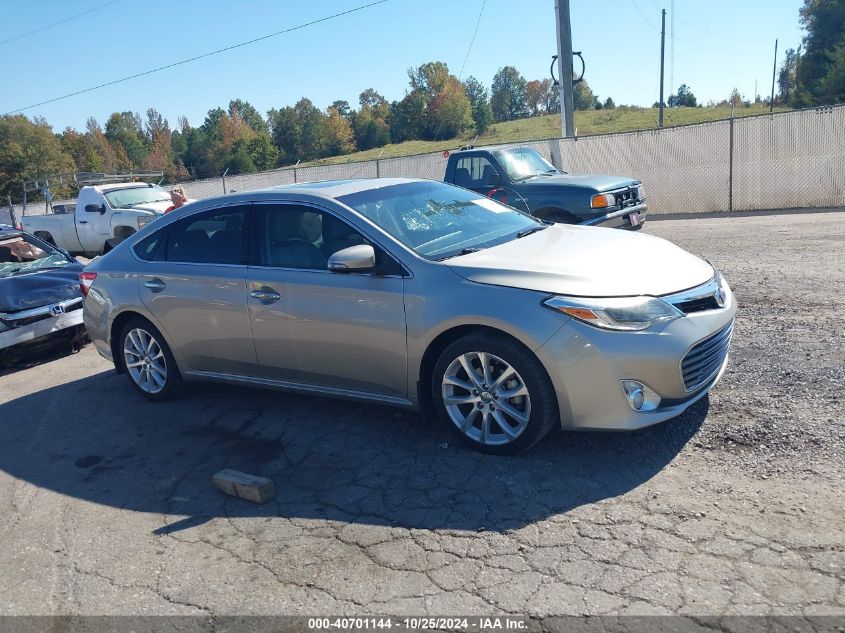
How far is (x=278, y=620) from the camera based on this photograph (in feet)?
10.2

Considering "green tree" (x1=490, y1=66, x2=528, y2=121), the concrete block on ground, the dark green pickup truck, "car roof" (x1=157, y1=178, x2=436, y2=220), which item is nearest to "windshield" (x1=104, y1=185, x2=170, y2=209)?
the dark green pickup truck

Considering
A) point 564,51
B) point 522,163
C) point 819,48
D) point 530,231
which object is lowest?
point 530,231

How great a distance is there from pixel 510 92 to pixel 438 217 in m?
118

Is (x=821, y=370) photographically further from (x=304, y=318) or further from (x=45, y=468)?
(x=45, y=468)

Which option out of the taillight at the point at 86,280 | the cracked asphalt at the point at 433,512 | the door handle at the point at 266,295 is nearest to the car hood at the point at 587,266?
the cracked asphalt at the point at 433,512

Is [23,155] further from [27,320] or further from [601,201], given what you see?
[601,201]

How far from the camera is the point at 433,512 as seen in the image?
150 inches

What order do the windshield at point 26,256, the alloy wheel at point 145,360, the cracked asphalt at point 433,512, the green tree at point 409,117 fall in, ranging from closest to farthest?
1. the cracked asphalt at point 433,512
2. the alloy wheel at point 145,360
3. the windshield at point 26,256
4. the green tree at point 409,117

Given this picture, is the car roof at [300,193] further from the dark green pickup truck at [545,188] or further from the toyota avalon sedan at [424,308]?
the dark green pickup truck at [545,188]

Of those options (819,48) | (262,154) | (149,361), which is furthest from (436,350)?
(262,154)

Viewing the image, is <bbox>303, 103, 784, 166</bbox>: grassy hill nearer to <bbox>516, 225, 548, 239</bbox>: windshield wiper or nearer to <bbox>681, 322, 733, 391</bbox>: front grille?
<bbox>516, 225, 548, 239</bbox>: windshield wiper

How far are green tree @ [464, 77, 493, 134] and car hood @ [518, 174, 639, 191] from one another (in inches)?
2065

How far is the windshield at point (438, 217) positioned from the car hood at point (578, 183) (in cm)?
477

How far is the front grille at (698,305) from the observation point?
4117mm
